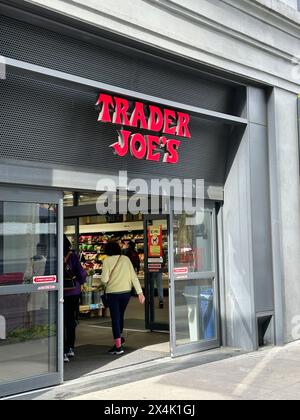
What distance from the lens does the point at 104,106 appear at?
6695 millimetres

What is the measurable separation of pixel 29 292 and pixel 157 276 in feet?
15.6

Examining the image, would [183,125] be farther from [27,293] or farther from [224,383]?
[224,383]

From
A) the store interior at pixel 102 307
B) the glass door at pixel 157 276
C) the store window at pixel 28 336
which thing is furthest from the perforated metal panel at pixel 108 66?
the store interior at pixel 102 307

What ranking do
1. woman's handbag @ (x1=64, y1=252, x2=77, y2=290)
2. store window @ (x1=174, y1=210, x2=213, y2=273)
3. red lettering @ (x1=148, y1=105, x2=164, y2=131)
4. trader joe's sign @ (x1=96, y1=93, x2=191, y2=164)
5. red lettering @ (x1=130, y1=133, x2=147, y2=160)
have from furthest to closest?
store window @ (x1=174, y1=210, x2=213, y2=273)
woman's handbag @ (x1=64, y1=252, x2=77, y2=290)
red lettering @ (x1=148, y1=105, x2=164, y2=131)
red lettering @ (x1=130, y1=133, x2=147, y2=160)
trader joe's sign @ (x1=96, y1=93, x2=191, y2=164)

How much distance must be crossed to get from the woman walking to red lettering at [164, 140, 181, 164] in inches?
66.0

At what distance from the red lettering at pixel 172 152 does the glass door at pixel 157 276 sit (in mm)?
2709

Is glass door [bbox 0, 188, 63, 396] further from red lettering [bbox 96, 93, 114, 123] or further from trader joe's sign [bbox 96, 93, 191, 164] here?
trader joe's sign [bbox 96, 93, 191, 164]

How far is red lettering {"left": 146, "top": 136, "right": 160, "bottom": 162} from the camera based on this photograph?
294 inches

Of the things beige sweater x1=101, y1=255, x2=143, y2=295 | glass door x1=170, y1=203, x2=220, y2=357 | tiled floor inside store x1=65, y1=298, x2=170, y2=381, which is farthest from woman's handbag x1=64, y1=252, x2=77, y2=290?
glass door x1=170, y1=203, x2=220, y2=357

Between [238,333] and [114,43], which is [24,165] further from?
[238,333]

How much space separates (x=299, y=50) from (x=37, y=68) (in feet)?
18.8

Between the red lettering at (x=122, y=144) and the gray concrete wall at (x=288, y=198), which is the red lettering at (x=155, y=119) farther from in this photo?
the gray concrete wall at (x=288, y=198)

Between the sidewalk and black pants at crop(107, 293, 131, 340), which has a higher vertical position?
black pants at crop(107, 293, 131, 340)

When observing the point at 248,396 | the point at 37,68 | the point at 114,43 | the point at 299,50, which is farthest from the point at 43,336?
the point at 299,50
